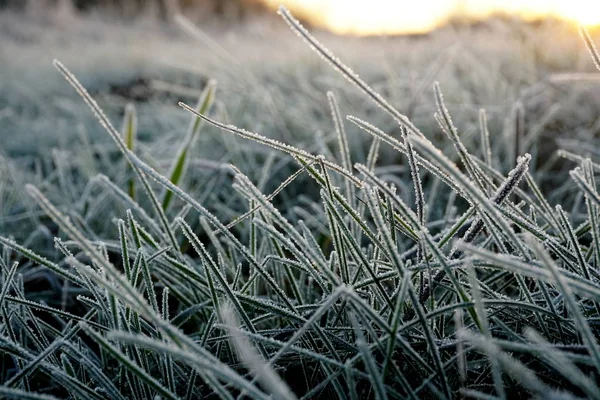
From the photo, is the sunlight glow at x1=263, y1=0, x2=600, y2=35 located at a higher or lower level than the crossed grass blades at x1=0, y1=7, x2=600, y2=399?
higher

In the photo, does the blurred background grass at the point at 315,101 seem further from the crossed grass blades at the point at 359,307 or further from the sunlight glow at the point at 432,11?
the crossed grass blades at the point at 359,307

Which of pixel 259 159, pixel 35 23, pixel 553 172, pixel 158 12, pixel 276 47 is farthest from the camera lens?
pixel 158 12

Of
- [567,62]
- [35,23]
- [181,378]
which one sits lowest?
[35,23]

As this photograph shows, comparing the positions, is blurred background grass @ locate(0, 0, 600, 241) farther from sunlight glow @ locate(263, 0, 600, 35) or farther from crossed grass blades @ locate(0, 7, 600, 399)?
crossed grass blades @ locate(0, 7, 600, 399)

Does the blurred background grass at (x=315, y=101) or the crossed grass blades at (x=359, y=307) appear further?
the blurred background grass at (x=315, y=101)

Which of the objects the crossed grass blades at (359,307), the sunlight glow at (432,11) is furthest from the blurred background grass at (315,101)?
the crossed grass blades at (359,307)

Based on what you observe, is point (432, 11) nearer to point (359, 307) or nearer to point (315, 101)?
point (315, 101)

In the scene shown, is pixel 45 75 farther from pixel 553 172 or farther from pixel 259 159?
pixel 553 172

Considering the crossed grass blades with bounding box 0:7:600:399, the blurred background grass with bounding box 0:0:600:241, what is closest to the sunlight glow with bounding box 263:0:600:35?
the blurred background grass with bounding box 0:0:600:241

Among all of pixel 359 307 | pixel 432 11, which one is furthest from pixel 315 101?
pixel 359 307

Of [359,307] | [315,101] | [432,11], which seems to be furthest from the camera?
[432,11]

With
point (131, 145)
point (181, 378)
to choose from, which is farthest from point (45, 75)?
point (181, 378)
